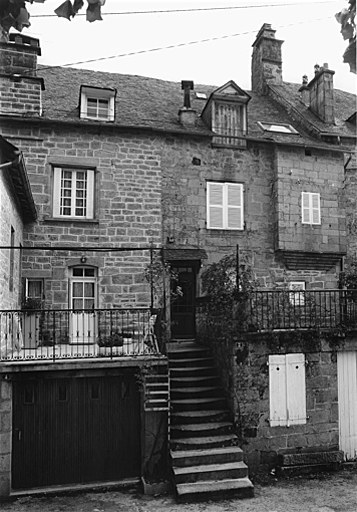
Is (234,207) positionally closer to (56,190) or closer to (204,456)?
(56,190)

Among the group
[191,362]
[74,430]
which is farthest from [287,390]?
[74,430]

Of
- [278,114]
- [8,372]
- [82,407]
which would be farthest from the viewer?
[278,114]

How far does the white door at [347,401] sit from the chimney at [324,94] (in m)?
9.29

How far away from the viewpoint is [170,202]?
550 inches

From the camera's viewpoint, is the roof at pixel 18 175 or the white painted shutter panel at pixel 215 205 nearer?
the roof at pixel 18 175

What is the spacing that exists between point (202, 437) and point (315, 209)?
8367 mm

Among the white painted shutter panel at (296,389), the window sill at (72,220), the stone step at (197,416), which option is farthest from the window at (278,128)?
the stone step at (197,416)

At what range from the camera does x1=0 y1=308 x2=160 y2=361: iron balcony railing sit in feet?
30.0

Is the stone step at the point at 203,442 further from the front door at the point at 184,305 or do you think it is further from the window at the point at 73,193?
the window at the point at 73,193

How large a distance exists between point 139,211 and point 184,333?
3.87 metres

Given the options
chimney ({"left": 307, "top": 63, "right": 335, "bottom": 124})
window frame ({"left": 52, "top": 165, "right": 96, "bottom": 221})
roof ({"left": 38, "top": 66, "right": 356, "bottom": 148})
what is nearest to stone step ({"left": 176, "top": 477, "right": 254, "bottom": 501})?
window frame ({"left": 52, "top": 165, "right": 96, "bottom": 221})

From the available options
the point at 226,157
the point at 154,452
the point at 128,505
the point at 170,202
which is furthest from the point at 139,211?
the point at 128,505

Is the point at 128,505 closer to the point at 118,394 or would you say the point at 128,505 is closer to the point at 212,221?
the point at 118,394

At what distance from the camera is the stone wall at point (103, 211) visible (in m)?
12.8
